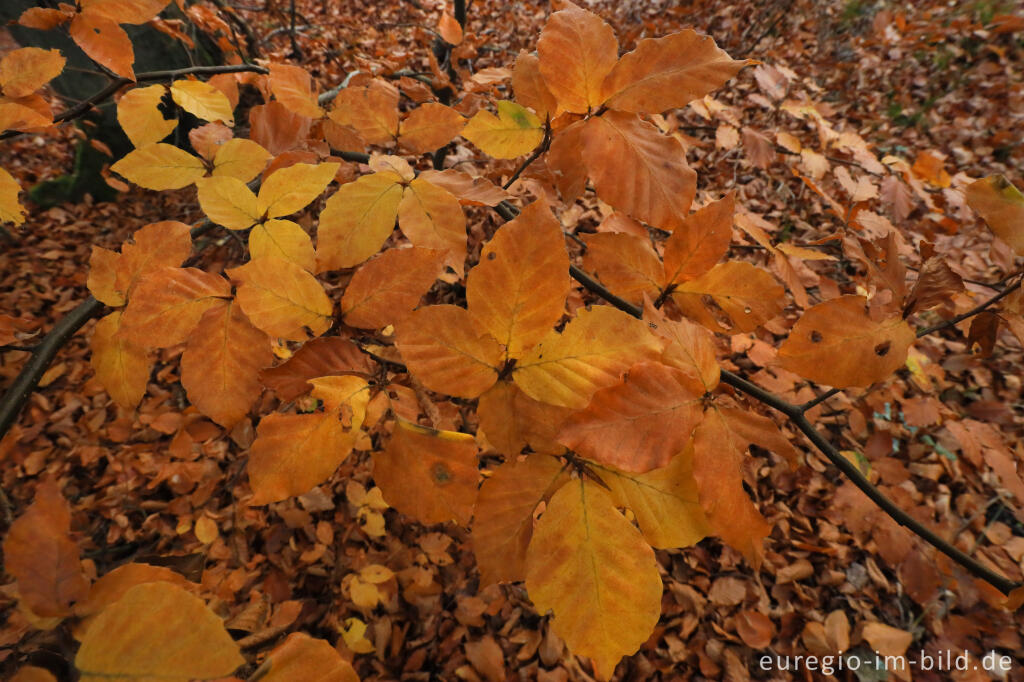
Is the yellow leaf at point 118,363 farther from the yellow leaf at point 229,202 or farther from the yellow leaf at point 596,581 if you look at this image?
the yellow leaf at point 596,581

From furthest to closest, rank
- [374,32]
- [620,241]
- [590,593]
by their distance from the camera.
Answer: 1. [374,32]
2. [620,241]
3. [590,593]

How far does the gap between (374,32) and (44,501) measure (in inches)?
242

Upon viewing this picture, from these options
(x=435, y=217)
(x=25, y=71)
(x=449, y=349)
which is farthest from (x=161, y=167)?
(x=449, y=349)

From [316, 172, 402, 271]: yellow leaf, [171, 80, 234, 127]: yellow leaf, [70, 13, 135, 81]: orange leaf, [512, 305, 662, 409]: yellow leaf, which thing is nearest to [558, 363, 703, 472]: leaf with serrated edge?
[512, 305, 662, 409]: yellow leaf

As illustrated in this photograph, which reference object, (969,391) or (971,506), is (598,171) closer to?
(971,506)

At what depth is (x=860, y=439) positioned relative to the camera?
2.25 m

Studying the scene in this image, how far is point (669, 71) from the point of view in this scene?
592 millimetres

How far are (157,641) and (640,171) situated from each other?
674mm

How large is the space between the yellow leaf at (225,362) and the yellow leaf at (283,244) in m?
0.09

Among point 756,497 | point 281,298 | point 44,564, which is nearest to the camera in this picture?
point 44,564

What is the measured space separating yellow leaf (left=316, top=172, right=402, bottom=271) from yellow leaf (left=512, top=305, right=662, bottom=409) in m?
0.28

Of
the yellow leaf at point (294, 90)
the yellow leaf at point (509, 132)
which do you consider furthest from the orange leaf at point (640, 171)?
the yellow leaf at point (294, 90)

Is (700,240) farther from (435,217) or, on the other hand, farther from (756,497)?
(756,497)

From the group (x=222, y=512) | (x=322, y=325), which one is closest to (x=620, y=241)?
(x=322, y=325)
